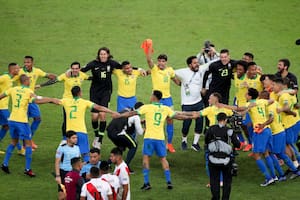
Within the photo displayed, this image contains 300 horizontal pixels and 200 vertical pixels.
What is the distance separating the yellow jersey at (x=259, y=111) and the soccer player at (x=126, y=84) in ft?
11.4

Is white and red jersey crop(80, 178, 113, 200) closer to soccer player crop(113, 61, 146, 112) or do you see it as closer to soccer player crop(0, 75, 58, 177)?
soccer player crop(0, 75, 58, 177)

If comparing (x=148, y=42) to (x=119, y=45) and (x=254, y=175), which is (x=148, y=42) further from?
(x=119, y=45)

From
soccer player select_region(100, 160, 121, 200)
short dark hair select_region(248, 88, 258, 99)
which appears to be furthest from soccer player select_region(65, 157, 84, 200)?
short dark hair select_region(248, 88, 258, 99)

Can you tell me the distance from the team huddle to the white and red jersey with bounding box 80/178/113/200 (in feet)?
0.06

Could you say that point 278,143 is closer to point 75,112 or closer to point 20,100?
point 75,112

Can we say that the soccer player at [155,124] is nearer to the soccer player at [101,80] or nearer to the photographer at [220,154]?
the photographer at [220,154]

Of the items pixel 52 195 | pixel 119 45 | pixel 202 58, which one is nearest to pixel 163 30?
pixel 119 45

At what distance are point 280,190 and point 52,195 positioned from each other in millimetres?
4875

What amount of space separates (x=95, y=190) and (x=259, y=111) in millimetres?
5148

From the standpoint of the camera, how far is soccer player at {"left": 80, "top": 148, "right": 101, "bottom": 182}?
16953 millimetres

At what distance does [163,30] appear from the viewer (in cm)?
3142

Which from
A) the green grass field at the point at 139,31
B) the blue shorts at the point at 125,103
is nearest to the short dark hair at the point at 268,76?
the blue shorts at the point at 125,103

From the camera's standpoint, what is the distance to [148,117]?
62.2 ft

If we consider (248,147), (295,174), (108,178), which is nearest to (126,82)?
(248,147)
